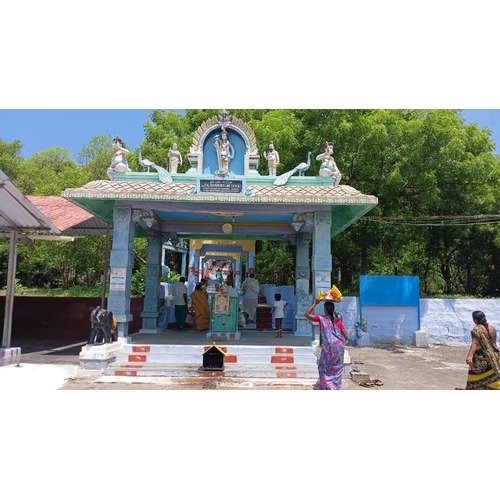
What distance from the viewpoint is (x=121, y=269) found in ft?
33.0

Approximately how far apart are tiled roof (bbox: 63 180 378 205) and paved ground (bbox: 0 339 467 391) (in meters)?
3.49

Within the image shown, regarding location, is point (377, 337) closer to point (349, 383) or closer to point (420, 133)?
point (349, 383)

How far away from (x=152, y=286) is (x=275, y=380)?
5.57 m

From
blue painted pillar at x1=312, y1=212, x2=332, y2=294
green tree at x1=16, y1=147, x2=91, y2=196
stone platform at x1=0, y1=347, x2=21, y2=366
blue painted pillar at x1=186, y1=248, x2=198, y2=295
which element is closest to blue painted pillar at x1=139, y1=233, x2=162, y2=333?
stone platform at x1=0, y1=347, x2=21, y2=366

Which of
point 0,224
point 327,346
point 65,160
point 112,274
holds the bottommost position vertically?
point 327,346

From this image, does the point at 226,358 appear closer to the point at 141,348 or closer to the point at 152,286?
the point at 141,348

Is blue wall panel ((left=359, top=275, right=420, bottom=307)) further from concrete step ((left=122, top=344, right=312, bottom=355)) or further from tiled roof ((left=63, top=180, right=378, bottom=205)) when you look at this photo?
concrete step ((left=122, top=344, right=312, bottom=355))

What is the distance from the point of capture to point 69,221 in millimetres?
14062

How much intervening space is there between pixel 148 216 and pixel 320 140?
345 inches

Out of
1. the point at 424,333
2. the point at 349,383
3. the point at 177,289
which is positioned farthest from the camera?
the point at 424,333

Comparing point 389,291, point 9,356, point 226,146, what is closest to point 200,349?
point 9,356

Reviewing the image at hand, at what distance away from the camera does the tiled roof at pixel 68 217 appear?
546 inches

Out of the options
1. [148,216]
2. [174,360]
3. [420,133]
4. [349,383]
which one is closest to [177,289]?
[148,216]

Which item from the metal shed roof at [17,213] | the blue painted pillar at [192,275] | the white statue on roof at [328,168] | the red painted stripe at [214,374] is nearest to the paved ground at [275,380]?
the red painted stripe at [214,374]
